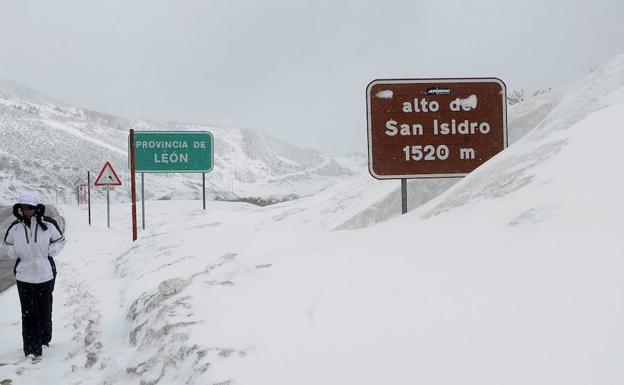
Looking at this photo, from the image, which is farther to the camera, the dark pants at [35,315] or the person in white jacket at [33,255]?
the person in white jacket at [33,255]

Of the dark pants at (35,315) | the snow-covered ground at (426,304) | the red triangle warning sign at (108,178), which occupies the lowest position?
the dark pants at (35,315)

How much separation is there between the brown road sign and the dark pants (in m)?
3.63

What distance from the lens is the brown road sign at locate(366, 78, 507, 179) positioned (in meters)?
6.49

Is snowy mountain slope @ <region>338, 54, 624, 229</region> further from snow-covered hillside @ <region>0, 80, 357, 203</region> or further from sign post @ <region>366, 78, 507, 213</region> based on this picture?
snow-covered hillside @ <region>0, 80, 357, 203</region>

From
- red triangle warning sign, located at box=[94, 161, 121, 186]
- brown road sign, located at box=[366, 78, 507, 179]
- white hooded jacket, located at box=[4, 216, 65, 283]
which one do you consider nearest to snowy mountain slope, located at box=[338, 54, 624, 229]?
brown road sign, located at box=[366, 78, 507, 179]

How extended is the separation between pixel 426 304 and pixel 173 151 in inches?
533

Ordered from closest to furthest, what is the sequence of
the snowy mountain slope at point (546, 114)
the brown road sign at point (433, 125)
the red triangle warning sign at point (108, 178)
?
the brown road sign at point (433, 125) → the snowy mountain slope at point (546, 114) → the red triangle warning sign at point (108, 178)

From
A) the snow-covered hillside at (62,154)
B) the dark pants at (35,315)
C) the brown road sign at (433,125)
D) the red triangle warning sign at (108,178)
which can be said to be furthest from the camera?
the snow-covered hillside at (62,154)

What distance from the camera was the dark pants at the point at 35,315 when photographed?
5516 mm

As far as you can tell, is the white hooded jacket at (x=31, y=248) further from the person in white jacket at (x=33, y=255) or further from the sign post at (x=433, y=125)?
the sign post at (x=433, y=125)

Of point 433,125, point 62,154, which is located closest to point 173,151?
point 433,125

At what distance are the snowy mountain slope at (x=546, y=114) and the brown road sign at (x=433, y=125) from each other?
677mm

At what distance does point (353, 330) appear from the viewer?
3348mm

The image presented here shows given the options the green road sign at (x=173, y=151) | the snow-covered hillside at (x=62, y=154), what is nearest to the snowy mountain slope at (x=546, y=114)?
the green road sign at (x=173, y=151)
